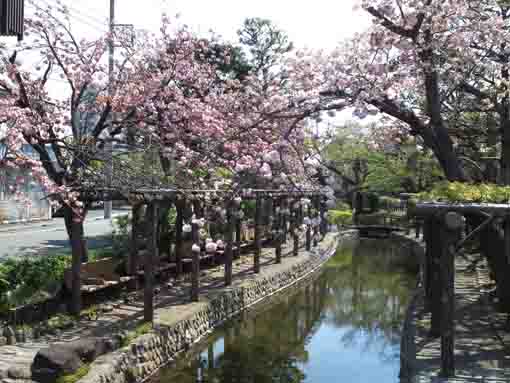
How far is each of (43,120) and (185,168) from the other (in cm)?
292

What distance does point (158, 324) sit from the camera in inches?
380

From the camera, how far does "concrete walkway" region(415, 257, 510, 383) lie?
25.1 feet

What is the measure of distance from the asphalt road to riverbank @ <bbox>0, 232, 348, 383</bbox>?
472 centimetres

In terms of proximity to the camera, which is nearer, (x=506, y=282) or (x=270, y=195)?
(x=506, y=282)

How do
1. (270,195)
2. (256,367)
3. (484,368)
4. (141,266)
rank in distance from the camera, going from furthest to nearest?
1. (270,195)
2. (141,266)
3. (256,367)
4. (484,368)

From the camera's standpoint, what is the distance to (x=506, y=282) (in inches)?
396

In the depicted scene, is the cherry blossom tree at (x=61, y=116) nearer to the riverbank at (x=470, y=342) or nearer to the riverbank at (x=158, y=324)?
the riverbank at (x=158, y=324)

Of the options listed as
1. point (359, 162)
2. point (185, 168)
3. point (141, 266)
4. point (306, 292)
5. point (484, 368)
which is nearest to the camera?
point (484, 368)

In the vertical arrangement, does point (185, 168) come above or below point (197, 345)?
above

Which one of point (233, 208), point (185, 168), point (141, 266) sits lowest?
point (141, 266)

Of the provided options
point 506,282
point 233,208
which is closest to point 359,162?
point 233,208

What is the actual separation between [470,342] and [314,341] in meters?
3.94

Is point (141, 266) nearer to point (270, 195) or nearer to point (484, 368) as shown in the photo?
point (270, 195)

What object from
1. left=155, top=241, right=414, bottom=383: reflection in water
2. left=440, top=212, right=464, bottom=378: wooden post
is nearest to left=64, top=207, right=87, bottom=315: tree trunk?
left=155, top=241, right=414, bottom=383: reflection in water
